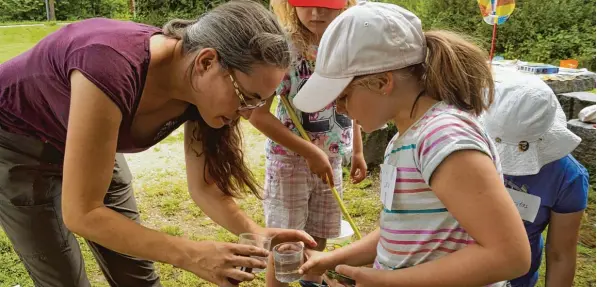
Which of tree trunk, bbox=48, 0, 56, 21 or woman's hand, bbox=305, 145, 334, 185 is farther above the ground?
tree trunk, bbox=48, 0, 56, 21

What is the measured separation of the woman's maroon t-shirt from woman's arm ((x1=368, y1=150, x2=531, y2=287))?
34.5 inches

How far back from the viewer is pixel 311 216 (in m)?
2.69

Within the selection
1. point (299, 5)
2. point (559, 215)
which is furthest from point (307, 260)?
point (299, 5)

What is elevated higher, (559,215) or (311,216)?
(559,215)

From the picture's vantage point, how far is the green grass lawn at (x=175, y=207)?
3170 millimetres

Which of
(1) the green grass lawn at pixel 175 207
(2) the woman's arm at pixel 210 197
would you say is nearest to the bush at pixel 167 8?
(1) the green grass lawn at pixel 175 207

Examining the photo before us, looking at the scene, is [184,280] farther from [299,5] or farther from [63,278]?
[299,5]

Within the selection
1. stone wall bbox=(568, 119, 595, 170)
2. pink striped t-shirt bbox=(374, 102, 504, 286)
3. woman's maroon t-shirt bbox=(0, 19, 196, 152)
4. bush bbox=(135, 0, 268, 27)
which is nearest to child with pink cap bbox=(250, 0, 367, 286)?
woman's maroon t-shirt bbox=(0, 19, 196, 152)

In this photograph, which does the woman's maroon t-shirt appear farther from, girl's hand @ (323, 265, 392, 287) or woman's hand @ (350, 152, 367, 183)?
woman's hand @ (350, 152, 367, 183)

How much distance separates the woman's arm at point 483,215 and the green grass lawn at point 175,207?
2041 mm

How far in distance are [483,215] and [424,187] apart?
188 mm

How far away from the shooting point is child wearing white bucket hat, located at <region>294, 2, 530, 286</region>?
114cm

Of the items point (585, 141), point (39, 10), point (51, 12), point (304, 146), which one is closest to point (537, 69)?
point (585, 141)

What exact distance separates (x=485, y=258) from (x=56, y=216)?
1.56 meters
